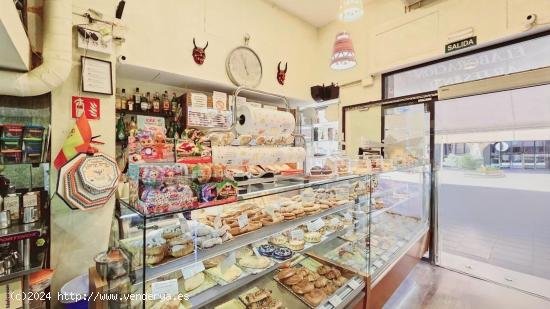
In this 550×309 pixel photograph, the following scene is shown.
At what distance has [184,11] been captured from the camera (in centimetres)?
306

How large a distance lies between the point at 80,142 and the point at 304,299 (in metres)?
2.14

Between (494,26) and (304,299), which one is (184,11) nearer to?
(304,299)

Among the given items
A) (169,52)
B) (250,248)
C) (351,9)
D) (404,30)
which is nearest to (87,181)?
(250,248)

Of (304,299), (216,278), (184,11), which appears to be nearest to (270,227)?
(216,278)

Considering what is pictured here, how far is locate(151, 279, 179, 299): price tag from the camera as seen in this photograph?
1.15 meters

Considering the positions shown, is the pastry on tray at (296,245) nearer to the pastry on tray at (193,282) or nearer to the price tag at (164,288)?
the pastry on tray at (193,282)

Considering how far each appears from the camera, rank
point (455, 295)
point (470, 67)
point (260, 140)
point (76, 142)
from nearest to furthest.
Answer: point (260, 140), point (76, 142), point (455, 295), point (470, 67)

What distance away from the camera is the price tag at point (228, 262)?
1389 mm

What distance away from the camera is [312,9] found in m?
4.36

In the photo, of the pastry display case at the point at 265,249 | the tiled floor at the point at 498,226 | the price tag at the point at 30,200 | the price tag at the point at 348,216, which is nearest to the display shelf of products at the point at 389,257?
the pastry display case at the point at 265,249

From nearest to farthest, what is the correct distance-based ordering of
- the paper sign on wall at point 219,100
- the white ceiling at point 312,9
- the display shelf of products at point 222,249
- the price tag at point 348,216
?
1. the display shelf of products at point 222,249
2. the price tag at point 348,216
3. the paper sign on wall at point 219,100
4. the white ceiling at point 312,9

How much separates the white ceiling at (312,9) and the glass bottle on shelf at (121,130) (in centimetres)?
309

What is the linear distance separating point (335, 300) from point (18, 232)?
2.14 metres

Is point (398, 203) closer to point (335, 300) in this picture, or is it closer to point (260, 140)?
point (335, 300)
